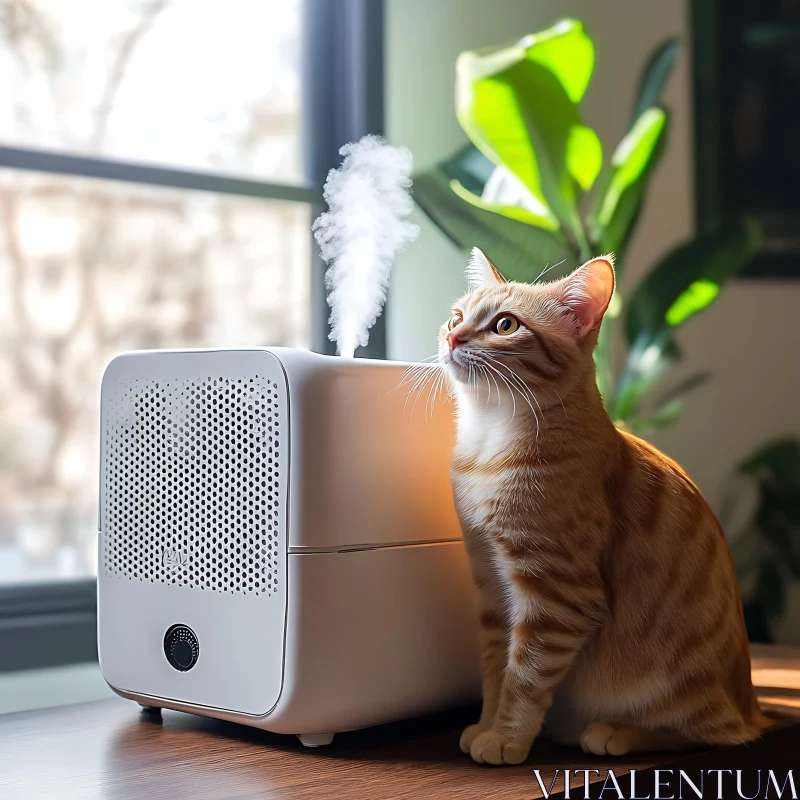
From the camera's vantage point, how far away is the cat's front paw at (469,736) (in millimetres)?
988

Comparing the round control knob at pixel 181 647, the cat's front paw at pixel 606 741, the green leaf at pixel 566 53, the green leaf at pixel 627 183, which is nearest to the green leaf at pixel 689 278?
the green leaf at pixel 627 183

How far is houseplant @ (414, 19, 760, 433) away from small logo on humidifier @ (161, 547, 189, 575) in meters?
0.82

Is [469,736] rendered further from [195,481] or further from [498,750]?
[195,481]

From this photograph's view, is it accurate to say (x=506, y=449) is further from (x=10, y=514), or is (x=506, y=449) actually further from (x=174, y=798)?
(x=10, y=514)

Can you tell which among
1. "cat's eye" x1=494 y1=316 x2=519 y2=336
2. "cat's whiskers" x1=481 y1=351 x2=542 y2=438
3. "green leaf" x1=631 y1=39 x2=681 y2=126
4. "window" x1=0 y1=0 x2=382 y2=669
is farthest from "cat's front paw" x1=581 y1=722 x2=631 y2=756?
"green leaf" x1=631 y1=39 x2=681 y2=126

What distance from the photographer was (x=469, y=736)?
994 mm

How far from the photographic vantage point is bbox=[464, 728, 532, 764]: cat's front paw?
3.09ft

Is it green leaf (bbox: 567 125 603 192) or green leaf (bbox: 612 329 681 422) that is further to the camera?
green leaf (bbox: 612 329 681 422)

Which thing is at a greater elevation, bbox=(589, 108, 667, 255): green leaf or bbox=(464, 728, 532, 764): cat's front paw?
bbox=(589, 108, 667, 255): green leaf

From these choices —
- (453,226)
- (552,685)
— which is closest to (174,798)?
(552,685)

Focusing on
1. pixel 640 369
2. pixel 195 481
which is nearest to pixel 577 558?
pixel 195 481

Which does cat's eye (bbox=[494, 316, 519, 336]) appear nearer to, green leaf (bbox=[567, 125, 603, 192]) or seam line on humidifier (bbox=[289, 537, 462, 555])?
seam line on humidifier (bbox=[289, 537, 462, 555])

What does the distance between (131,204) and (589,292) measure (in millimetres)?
975

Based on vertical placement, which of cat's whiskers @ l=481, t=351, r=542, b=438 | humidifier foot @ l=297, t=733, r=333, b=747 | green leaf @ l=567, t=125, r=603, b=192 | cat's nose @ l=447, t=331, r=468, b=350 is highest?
green leaf @ l=567, t=125, r=603, b=192
